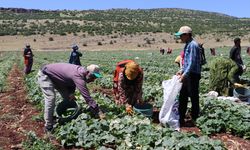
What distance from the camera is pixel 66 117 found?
8258 mm

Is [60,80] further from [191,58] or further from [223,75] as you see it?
[223,75]

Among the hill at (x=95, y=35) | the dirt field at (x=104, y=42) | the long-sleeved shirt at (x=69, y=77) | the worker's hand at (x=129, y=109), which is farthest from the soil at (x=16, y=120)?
the hill at (x=95, y=35)

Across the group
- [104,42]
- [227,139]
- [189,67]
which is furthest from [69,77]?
[104,42]

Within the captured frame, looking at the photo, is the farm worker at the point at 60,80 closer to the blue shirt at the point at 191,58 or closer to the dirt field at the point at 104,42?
the blue shirt at the point at 191,58

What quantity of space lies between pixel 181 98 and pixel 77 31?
69641 mm

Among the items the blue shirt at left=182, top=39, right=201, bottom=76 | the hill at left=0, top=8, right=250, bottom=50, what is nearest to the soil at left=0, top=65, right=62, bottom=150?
the blue shirt at left=182, top=39, right=201, bottom=76

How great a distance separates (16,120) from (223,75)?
16.7ft

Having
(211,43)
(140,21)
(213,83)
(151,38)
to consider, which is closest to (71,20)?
(140,21)

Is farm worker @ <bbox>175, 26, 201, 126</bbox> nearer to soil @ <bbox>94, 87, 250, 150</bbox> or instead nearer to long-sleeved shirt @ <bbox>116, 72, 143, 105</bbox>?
soil @ <bbox>94, 87, 250, 150</bbox>

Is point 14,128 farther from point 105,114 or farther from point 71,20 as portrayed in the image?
point 71,20

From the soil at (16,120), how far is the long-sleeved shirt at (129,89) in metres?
1.74

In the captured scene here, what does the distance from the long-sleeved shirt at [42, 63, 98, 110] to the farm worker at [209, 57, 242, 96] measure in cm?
432

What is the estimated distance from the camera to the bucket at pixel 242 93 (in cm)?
1056

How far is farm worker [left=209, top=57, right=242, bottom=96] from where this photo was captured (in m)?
11.0
